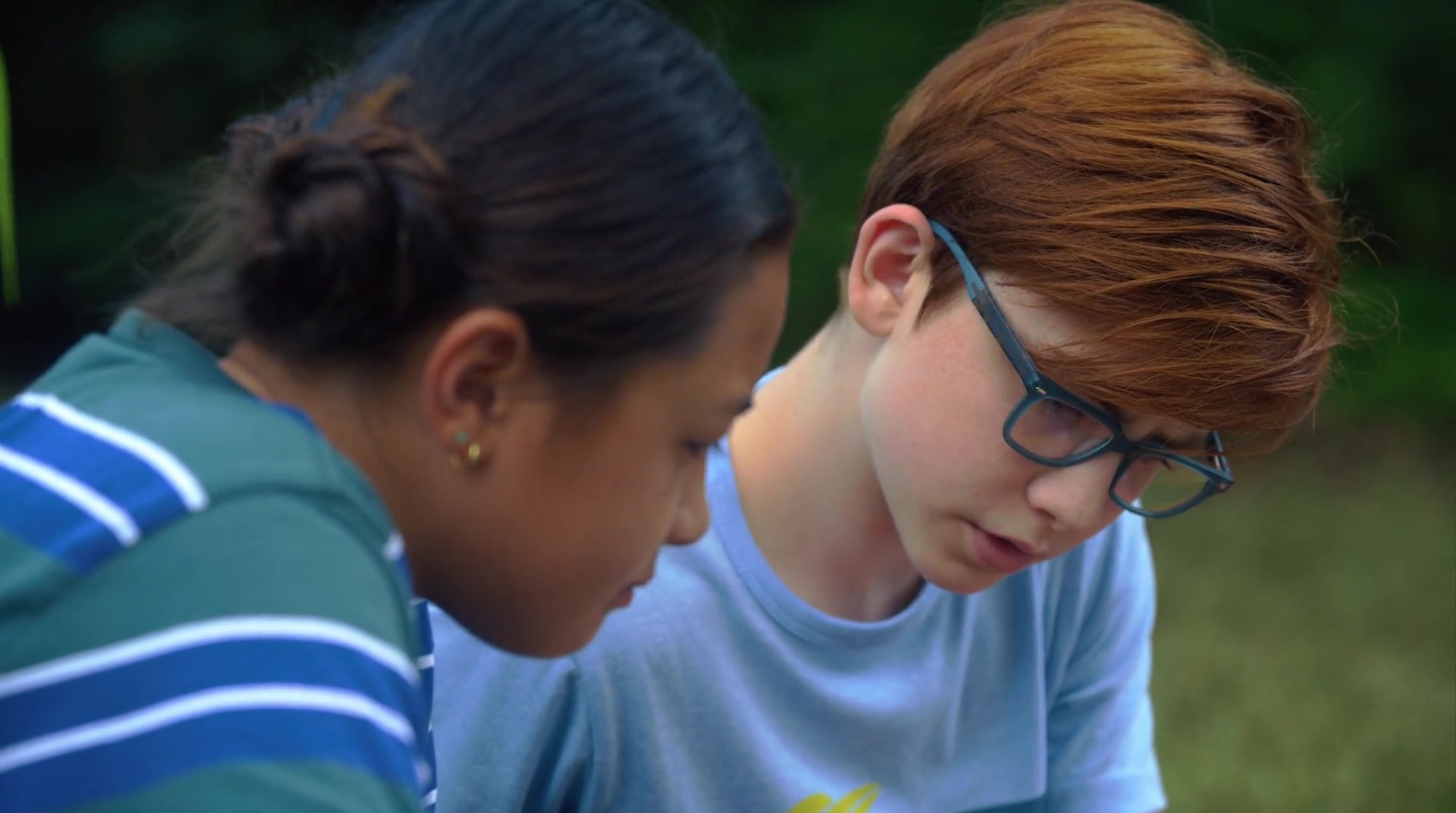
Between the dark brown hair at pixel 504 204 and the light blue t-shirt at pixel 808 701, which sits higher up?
the dark brown hair at pixel 504 204

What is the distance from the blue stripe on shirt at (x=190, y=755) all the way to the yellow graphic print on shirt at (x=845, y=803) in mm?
858

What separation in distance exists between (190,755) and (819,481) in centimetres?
95

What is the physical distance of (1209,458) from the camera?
160 centimetres

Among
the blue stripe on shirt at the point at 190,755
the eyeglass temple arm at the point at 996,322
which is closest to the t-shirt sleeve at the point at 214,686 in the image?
the blue stripe on shirt at the point at 190,755

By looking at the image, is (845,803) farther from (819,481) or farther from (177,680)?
(177,680)

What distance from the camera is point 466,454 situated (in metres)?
1.11

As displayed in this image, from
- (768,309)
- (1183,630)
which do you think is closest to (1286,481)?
(1183,630)

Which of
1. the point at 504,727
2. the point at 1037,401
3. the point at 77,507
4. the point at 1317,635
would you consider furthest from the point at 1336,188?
the point at 77,507

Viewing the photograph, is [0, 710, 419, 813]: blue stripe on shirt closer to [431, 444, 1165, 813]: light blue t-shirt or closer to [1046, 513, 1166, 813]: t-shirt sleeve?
[431, 444, 1165, 813]: light blue t-shirt

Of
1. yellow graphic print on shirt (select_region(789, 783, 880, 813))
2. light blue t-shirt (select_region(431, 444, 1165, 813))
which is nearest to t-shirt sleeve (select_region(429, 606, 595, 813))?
light blue t-shirt (select_region(431, 444, 1165, 813))

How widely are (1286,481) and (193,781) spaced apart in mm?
4554

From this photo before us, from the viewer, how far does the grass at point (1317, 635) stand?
10.0 ft

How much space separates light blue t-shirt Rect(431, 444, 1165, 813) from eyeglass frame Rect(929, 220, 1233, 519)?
31 cm

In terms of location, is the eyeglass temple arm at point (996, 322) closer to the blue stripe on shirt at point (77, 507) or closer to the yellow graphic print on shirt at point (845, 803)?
the yellow graphic print on shirt at point (845, 803)
